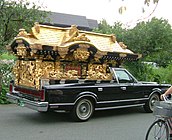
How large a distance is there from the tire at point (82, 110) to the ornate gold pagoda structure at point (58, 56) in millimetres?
861

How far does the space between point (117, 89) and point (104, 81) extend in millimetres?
510

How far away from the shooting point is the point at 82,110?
866 cm

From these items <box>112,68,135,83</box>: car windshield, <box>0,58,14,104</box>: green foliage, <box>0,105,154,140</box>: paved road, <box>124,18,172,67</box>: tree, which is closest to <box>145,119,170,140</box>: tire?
<box>0,105,154,140</box>: paved road

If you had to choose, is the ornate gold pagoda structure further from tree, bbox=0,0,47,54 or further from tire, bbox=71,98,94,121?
tree, bbox=0,0,47,54

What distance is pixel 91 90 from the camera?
345 inches

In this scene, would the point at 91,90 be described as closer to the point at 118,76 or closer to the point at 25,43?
the point at 118,76

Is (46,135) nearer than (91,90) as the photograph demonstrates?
Yes

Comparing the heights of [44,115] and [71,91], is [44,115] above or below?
below

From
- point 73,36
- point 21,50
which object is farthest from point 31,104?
point 73,36

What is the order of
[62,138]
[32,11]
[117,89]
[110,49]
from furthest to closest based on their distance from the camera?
[32,11] → [110,49] → [117,89] → [62,138]

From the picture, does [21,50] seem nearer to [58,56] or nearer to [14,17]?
[58,56]

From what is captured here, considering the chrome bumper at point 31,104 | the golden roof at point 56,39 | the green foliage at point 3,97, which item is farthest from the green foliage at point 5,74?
the chrome bumper at point 31,104

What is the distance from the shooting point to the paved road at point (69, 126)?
694cm

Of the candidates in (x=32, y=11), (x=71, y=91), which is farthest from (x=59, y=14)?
(x=71, y=91)
